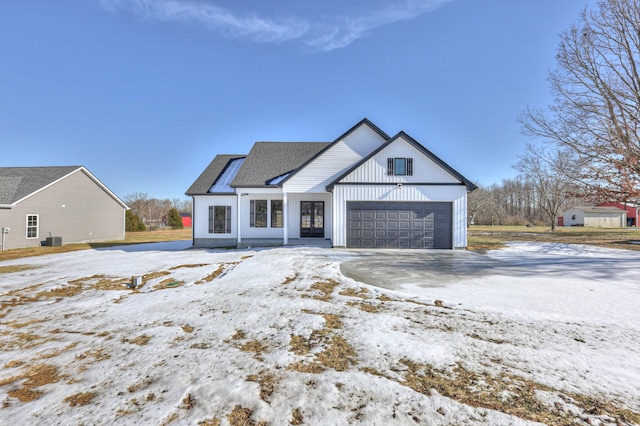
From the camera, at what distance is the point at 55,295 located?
6496mm

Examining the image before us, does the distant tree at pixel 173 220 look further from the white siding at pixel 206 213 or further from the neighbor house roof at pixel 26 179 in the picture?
the white siding at pixel 206 213

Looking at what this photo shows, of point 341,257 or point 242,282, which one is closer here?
point 242,282

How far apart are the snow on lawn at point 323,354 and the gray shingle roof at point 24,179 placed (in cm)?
1771

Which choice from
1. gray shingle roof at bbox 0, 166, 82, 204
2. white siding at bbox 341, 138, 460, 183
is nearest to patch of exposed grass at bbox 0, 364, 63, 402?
white siding at bbox 341, 138, 460, 183

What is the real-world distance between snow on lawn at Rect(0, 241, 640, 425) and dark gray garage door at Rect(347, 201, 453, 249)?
656cm

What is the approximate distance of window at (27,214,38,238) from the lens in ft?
62.1

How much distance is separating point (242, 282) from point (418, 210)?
9.37m

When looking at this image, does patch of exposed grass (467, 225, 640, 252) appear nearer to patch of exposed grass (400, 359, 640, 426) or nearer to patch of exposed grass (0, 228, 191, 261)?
patch of exposed grass (400, 359, 640, 426)

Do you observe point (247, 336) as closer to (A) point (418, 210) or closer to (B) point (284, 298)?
(B) point (284, 298)

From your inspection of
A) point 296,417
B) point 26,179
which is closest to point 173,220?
point 26,179

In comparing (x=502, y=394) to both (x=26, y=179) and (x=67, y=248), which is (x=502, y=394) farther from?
(x=26, y=179)

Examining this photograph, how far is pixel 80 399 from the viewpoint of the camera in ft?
8.68

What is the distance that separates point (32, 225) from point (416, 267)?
971 inches

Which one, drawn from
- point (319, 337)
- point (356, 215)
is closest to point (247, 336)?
point (319, 337)
